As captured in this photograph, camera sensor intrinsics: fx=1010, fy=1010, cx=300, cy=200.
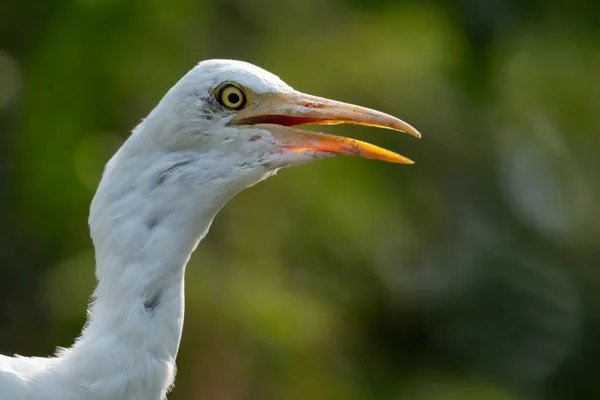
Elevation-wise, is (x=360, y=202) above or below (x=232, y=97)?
above

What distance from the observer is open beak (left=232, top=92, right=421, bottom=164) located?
5047 mm

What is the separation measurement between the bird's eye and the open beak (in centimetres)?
5

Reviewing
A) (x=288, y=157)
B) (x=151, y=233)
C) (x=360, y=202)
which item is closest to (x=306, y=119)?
(x=288, y=157)

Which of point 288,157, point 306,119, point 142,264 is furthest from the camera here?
point 306,119

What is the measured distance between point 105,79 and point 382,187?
4.01 metres

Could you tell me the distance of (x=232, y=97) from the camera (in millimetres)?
5027

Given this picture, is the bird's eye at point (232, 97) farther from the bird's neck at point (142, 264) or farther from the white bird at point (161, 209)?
the bird's neck at point (142, 264)

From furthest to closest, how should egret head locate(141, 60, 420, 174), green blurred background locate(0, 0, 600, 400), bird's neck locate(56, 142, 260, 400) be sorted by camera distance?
green blurred background locate(0, 0, 600, 400) → egret head locate(141, 60, 420, 174) → bird's neck locate(56, 142, 260, 400)

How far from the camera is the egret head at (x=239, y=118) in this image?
16.2 ft

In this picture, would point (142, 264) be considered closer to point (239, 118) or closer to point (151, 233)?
point (151, 233)

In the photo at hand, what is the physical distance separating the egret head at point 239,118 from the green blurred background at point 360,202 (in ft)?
18.5

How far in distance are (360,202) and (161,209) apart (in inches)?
310

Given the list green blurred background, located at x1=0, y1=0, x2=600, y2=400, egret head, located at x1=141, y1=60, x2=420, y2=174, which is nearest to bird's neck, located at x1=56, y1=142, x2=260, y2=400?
egret head, located at x1=141, y1=60, x2=420, y2=174

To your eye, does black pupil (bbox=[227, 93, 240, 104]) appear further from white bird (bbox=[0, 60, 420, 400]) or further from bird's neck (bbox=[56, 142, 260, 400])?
bird's neck (bbox=[56, 142, 260, 400])
